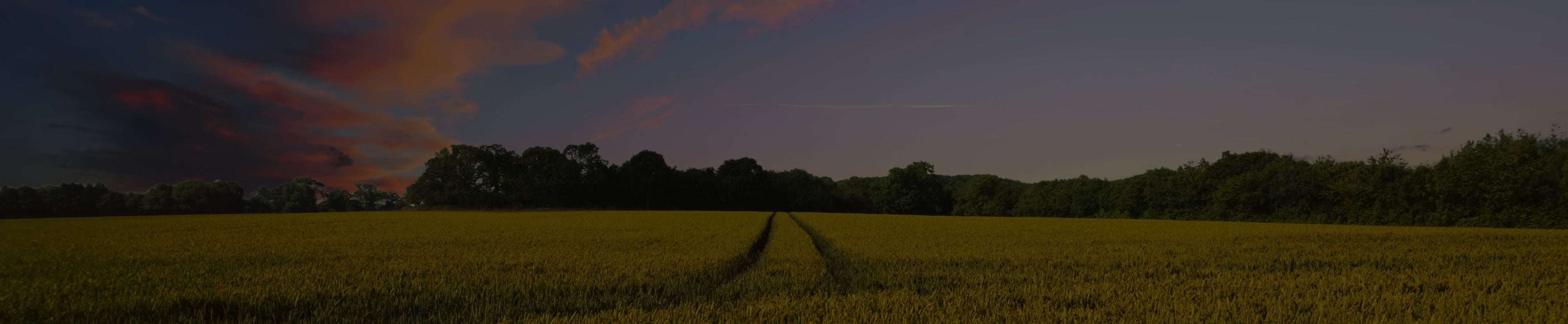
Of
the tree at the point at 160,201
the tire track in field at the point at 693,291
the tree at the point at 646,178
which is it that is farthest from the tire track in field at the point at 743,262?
Answer: the tree at the point at 160,201

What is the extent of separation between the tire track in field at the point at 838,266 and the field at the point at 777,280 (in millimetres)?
82

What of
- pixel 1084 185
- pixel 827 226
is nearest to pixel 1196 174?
pixel 1084 185

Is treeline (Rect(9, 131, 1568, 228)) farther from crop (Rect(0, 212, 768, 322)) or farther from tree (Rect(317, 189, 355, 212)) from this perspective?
crop (Rect(0, 212, 768, 322))

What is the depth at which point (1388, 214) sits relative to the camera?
4122cm

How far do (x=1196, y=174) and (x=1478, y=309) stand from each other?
7348 cm

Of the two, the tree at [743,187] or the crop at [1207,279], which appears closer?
the crop at [1207,279]

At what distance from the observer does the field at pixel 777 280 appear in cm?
512

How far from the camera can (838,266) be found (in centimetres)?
1011

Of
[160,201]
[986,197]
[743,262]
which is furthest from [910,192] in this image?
[160,201]

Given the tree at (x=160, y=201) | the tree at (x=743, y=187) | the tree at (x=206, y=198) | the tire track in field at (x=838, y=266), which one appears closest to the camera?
the tire track in field at (x=838, y=266)

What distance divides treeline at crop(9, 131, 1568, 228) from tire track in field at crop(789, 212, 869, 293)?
48785mm

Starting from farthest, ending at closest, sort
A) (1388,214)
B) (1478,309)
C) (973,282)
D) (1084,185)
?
(1084,185)
(1388,214)
(973,282)
(1478,309)

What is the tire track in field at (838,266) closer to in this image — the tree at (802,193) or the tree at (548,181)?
the tree at (548,181)

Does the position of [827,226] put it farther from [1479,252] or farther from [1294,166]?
[1294,166]
